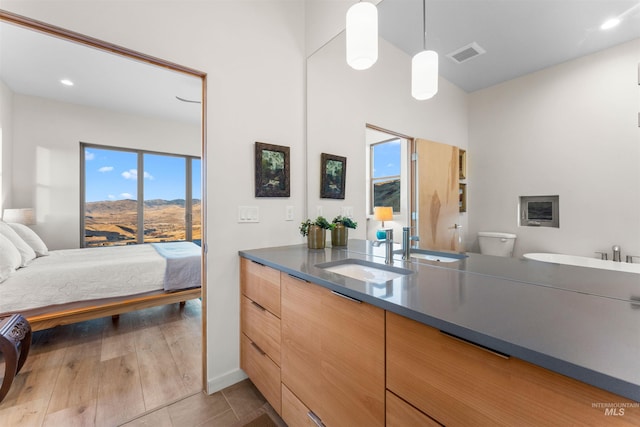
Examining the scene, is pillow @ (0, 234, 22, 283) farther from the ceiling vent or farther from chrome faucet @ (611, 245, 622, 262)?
chrome faucet @ (611, 245, 622, 262)

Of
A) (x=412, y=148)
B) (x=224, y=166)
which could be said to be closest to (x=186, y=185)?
(x=224, y=166)

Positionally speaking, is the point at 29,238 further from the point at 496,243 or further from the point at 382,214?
the point at 496,243

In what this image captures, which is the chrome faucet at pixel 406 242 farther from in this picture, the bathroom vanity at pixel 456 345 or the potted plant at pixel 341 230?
the potted plant at pixel 341 230

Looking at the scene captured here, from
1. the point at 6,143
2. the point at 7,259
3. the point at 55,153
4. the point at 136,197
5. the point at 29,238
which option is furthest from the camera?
the point at 136,197

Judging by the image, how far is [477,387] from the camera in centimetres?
57

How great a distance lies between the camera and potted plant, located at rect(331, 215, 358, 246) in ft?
5.69

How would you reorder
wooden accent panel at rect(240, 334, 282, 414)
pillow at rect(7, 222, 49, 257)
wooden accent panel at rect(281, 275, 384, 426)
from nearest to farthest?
1. wooden accent panel at rect(281, 275, 384, 426)
2. wooden accent panel at rect(240, 334, 282, 414)
3. pillow at rect(7, 222, 49, 257)

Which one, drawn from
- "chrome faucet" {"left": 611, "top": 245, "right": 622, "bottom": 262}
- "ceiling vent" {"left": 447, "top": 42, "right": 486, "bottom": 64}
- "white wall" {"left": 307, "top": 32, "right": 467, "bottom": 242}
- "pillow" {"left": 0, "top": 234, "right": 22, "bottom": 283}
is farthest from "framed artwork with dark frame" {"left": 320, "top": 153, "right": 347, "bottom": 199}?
"pillow" {"left": 0, "top": 234, "right": 22, "bottom": 283}

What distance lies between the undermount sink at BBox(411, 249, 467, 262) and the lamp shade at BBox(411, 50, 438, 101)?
72 cm

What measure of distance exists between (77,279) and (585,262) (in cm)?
328

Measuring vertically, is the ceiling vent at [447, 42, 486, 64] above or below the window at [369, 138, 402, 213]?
above

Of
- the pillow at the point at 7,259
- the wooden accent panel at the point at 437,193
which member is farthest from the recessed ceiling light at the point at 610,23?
the pillow at the point at 7,259

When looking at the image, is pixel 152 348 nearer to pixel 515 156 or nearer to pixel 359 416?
pixel 359 416

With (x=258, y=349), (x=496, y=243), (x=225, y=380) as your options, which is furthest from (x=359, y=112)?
(x=225, y=380)
